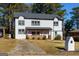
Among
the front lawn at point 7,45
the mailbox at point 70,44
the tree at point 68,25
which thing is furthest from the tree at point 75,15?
the front lawn at point 7,45

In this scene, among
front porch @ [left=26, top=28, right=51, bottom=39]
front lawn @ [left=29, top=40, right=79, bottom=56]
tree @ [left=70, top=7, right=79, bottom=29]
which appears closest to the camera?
front lawn @ [left=29, top=40, right=79, bottom=56]

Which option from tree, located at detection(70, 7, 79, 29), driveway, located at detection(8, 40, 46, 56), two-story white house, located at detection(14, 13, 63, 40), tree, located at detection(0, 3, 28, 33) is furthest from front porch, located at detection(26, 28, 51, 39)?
tree, located at detection(70, 7, 79, 29)

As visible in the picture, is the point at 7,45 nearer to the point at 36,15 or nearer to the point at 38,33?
the point at 38,33

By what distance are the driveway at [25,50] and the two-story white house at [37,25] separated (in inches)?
12.9

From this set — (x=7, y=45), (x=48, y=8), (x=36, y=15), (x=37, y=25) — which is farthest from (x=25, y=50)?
(x=48, y=8)

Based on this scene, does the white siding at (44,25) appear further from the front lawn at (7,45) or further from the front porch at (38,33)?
the front lawn at (7,45)

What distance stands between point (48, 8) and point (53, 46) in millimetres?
1342

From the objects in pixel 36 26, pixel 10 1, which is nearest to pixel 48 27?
pixel 36 26

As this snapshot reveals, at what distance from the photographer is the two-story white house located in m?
17.6

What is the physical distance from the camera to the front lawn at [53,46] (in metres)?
17.0

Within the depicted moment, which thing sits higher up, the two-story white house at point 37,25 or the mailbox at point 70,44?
the two-story white house at point 37,25

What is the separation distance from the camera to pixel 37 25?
1788 centimetres

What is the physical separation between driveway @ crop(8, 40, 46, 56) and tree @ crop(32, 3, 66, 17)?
1.20 meters

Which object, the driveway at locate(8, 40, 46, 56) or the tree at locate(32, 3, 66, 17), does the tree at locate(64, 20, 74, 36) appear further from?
the driveway at locate(8, 40, 46, 56)
